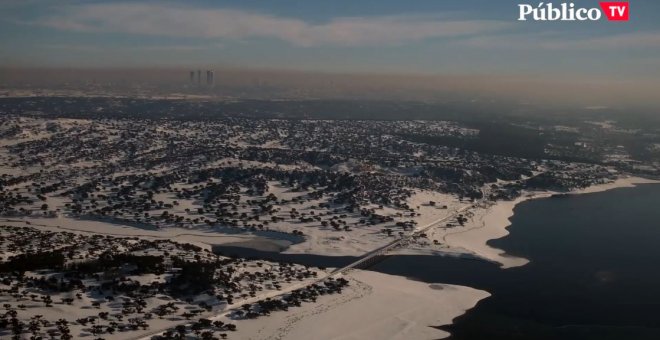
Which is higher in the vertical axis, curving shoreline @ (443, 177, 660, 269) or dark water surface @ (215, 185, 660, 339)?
curving shoreline @ (443, 177, 660, 269)

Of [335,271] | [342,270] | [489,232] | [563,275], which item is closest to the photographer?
[335,271]

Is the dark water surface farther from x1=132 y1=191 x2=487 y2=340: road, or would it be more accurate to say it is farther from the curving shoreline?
x1=132 y1=191 x2=487 y2=340: road

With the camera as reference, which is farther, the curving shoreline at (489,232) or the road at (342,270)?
the curving shoreline at (489,232)

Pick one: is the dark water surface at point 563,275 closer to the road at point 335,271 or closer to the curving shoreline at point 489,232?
the curving shoreline at point 489,232

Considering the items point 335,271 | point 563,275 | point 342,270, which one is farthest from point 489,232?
point 335,271

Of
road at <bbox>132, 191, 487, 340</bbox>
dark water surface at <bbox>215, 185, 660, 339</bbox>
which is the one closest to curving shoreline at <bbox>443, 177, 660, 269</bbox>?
dark water surface at <bbox>215, 185, 660, 339</bbox>

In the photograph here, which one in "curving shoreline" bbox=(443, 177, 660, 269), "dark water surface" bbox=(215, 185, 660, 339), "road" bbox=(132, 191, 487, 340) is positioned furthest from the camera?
"curving shoreline" bbox=(443, 177, 660, 269)

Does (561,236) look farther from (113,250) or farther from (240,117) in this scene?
(240,117)

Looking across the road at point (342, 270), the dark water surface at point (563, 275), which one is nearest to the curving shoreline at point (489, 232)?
the dark water surface at point (563, 275)

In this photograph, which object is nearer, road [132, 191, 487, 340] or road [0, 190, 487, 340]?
road [0, 190, 487, 340]

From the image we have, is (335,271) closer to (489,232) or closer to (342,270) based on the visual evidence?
(342,270)
